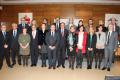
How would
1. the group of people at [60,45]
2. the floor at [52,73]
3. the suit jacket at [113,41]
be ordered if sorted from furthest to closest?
the group of people at [60,45]
the suit jacket at [113,41]
the floor at [52,73]

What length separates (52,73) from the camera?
29.1 feet

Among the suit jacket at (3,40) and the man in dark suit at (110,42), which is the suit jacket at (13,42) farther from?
the man in dark suit at (110,42)

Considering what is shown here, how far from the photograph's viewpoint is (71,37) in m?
8.95

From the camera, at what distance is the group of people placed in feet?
29.4

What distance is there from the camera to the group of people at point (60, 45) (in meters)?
8.96

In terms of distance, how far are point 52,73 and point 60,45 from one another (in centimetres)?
102

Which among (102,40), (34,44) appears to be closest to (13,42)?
(34,44)

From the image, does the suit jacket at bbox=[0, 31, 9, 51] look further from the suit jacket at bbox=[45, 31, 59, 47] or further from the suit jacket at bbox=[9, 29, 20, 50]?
the suit jacket at bbox=[45, 31, 59, 47]

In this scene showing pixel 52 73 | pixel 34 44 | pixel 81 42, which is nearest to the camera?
pixel 52 73

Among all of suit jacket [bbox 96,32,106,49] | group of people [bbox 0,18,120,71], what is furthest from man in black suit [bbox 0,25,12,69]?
suit jacket [bbox 96,32,106,49]

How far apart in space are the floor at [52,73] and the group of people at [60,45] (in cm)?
23

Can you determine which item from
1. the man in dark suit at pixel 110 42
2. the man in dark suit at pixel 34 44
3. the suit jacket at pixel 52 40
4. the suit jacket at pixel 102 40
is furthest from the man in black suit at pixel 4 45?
the man in dark suit at pixel 110 42

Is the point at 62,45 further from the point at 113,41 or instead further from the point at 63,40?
the point at 113,41

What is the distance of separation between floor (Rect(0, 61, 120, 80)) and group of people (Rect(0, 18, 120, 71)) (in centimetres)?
23
